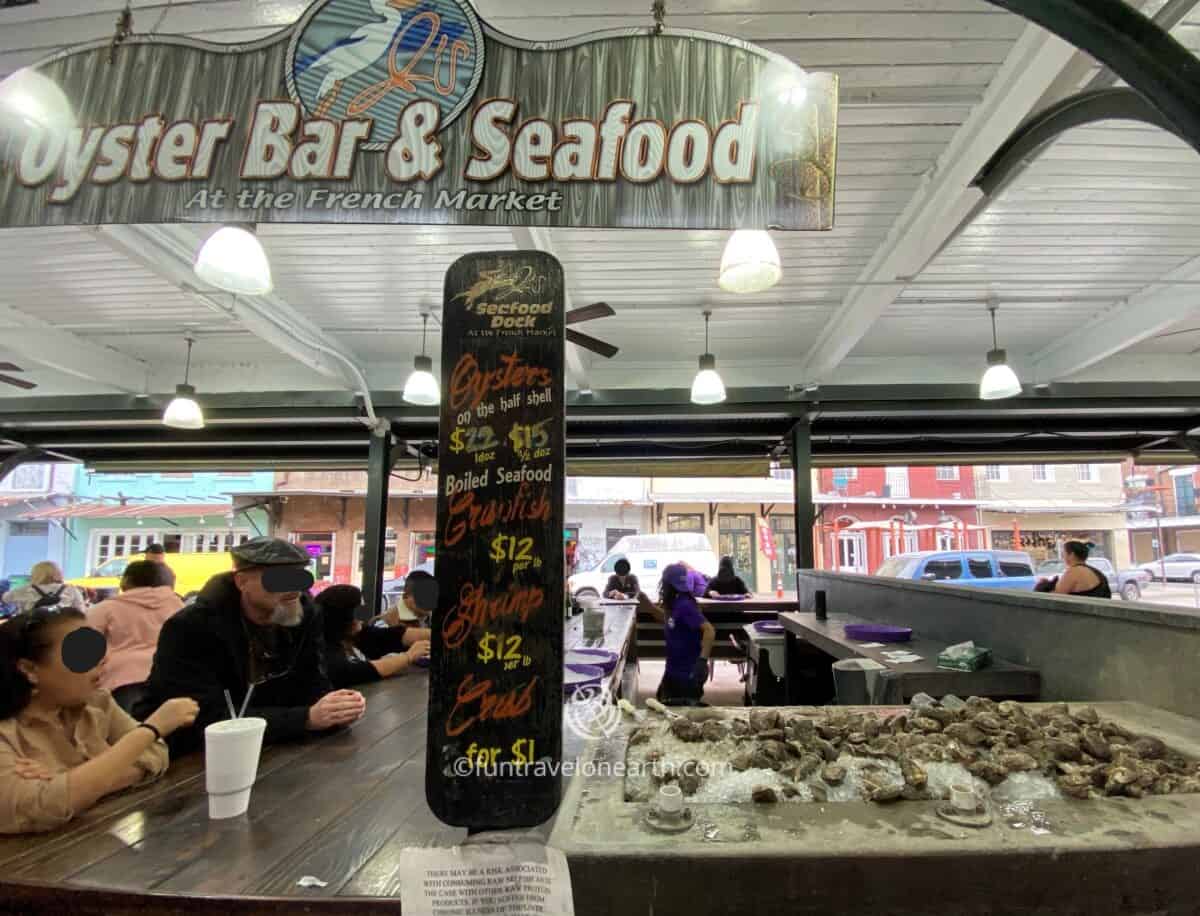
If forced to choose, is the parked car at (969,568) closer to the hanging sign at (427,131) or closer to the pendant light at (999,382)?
the pendant light at (999,382)

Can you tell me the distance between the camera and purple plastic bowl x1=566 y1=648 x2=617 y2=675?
2668 mm

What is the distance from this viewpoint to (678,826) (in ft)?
3.95

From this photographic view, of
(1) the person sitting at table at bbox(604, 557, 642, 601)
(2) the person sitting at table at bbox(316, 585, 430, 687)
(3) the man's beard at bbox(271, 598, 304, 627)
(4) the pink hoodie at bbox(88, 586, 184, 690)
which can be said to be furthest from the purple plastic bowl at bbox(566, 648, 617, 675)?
(1) the person sitting at table at bbox(604, 557, 642, 601)

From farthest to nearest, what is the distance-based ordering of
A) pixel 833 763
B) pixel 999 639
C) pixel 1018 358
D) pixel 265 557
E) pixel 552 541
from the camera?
pixel 1018 358, pixel 999 639, pixel 265 557, pixel 833 763, pixel 552 541

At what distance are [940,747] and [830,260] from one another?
11.7 ft

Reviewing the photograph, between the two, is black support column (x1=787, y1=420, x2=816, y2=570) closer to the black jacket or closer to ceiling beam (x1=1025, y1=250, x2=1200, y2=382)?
ceiling beam (x1=1025, y1=250, x2=1200, y2=382)

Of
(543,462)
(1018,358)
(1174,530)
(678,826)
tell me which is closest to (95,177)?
(543,462)

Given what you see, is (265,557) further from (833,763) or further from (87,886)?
(833,763)

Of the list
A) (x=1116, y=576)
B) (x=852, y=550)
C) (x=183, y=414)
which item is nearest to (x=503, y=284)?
(x=183, y=414)

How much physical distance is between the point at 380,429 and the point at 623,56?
18.8ft

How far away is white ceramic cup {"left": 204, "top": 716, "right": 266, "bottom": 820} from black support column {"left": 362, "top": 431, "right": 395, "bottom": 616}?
5.44 meters

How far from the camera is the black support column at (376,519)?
673cm

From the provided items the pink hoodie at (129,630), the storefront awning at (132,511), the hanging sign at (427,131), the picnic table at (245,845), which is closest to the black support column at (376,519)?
the pink hoodie at (129,630)

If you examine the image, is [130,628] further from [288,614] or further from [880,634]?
[880,634]
